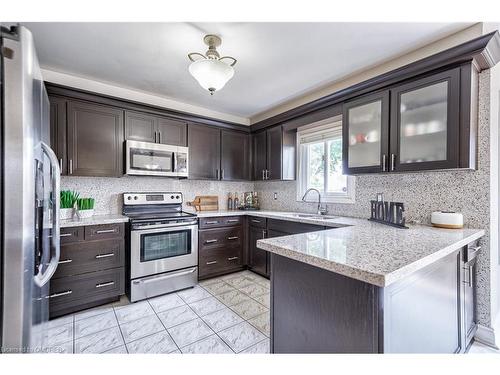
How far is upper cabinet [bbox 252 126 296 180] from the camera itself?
344 centimetres

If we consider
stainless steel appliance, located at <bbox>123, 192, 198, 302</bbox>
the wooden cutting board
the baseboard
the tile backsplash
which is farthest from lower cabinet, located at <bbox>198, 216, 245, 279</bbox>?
the baseboard

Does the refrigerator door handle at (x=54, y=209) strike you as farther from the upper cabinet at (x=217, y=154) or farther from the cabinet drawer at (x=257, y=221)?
the cabinet drawer at (x=257, y=221)

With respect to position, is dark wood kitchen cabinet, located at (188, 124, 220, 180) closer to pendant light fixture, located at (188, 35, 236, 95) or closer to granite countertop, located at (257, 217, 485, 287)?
pendant light fixture, located at (188, 35, 236, 95)

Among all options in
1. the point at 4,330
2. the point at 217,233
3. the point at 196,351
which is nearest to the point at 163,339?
the point at 196,351

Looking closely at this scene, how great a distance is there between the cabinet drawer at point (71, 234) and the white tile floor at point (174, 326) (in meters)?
0.72

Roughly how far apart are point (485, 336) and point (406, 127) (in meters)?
1.75

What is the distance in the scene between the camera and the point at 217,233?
10.4 ft

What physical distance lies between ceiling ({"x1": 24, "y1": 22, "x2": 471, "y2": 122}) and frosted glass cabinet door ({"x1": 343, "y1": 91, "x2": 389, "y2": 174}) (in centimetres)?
42

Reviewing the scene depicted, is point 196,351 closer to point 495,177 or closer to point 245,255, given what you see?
point 245,255

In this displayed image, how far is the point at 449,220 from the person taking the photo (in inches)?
70.2

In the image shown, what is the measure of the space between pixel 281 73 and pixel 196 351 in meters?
2.71

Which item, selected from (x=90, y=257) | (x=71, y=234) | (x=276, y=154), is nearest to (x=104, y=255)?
(x=90, y=257)

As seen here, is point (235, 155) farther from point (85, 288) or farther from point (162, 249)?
point (85, 288)
